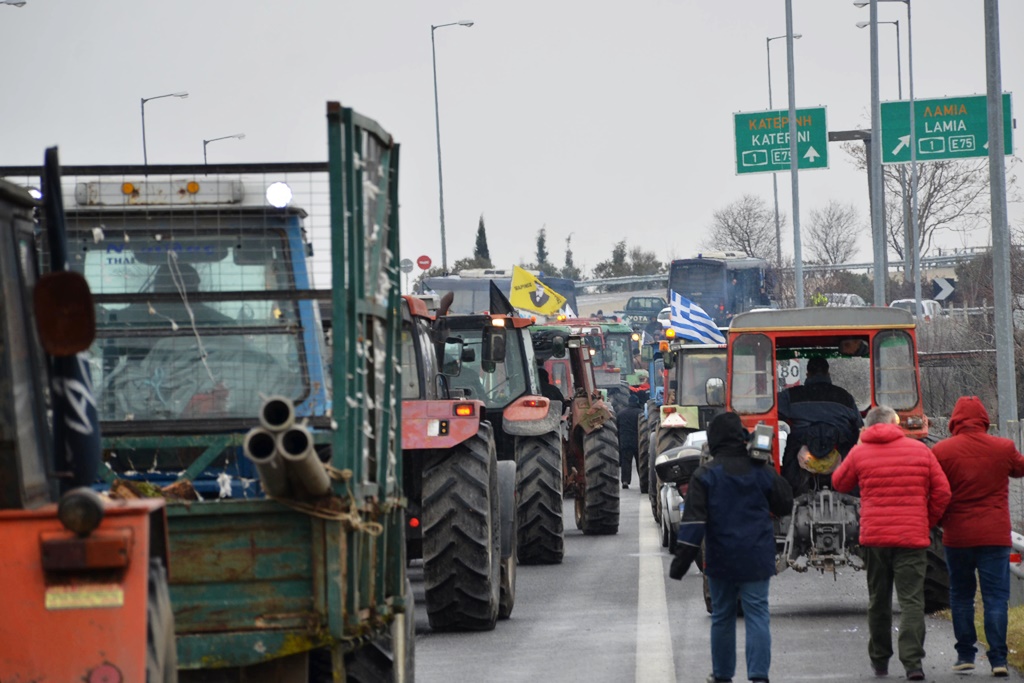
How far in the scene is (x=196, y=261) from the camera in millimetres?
7668

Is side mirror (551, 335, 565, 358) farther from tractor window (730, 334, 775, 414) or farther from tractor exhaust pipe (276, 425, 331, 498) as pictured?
tractor exhaust pipe (276, 425, 331, 498)

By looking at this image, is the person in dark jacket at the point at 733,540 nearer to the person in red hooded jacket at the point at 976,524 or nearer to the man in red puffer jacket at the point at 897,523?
the man in red puffer jacket at the point at 897,523

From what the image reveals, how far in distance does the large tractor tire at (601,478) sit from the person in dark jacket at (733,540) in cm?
1018

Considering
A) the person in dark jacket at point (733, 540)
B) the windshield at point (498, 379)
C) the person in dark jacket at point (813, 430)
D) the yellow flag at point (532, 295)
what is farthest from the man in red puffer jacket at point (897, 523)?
the yellow flag at point (532, 295)

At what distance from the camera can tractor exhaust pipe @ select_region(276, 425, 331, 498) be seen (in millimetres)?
5508

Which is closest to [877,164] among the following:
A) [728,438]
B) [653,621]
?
[653,621]

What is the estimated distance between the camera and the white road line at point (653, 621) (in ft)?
34.5

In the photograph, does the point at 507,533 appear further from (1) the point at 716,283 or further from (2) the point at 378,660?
(1) the point at 716,283

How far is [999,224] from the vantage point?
1775 centimetres

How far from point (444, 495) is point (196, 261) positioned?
4.84 metres

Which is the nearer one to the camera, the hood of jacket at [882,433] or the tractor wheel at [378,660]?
the tractor wheel at [378,660]

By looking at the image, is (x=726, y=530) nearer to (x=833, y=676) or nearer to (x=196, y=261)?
(x=833, y=676)

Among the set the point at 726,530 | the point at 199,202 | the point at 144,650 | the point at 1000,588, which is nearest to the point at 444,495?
the point at 726,530

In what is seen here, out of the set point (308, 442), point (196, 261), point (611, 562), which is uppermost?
point (196, 261)
